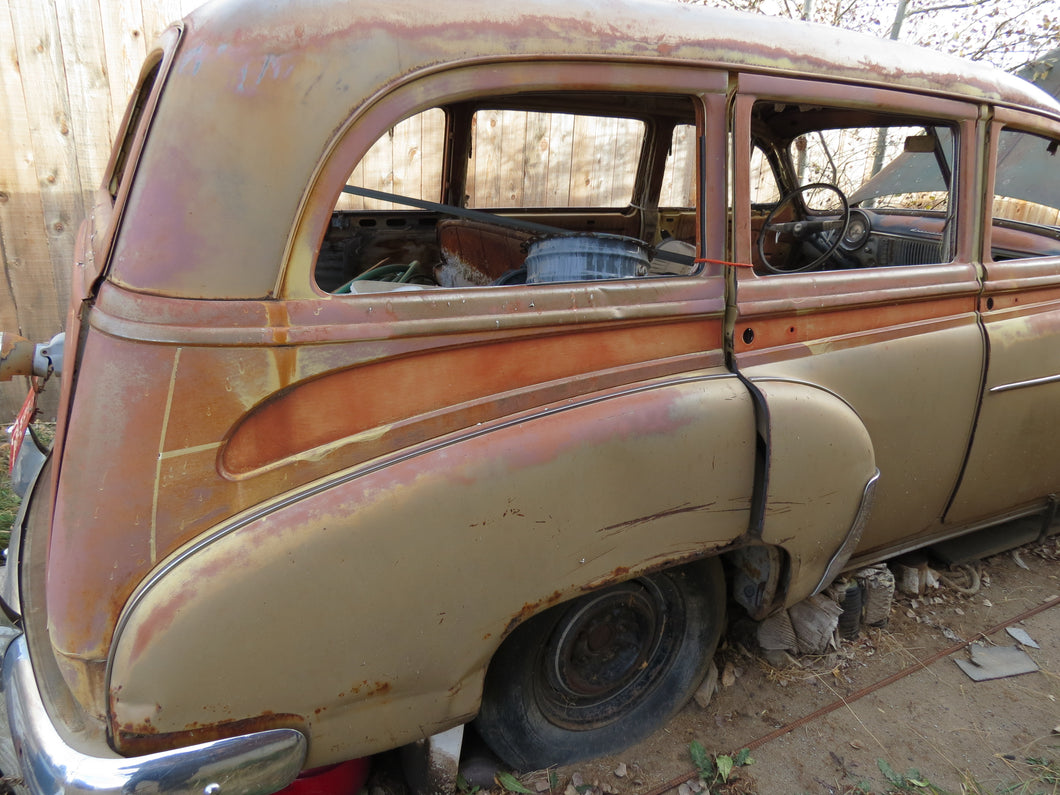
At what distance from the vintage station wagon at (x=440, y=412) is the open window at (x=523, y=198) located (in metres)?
0.04

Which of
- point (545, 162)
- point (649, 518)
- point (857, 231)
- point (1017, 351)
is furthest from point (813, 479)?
point (545, 162)

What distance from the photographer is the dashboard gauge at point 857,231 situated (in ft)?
9.57

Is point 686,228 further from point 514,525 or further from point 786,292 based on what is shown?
point 514,525

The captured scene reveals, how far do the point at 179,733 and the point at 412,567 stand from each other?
0.53 meters

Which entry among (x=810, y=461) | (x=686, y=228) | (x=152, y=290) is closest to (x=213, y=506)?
(x=152, y=290)

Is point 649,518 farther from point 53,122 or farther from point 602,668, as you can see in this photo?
point 53,122

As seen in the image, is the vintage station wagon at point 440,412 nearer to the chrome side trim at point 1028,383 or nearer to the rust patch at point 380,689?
the rust patch at point 380,689

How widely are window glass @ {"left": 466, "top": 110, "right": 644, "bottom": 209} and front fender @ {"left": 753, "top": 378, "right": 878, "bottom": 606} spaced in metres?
2.41

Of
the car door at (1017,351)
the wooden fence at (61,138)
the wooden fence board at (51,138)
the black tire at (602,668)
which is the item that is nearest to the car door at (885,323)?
the car door at (1017,351)

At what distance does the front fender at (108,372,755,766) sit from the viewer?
1.32m

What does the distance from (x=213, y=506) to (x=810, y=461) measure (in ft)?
4.90

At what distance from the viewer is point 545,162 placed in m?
4.90

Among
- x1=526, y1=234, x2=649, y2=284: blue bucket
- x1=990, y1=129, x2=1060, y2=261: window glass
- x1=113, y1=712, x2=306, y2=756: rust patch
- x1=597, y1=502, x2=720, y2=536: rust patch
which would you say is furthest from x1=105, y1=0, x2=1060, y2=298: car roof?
x1=990, y1=129, x2=1060, y2=261: window glass

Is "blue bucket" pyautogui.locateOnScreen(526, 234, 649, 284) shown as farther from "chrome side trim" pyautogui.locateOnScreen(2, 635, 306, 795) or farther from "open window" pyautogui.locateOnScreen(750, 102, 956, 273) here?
"chrome side trim" pyautogui.locateOnScreen(2, 635, 306, 795)
